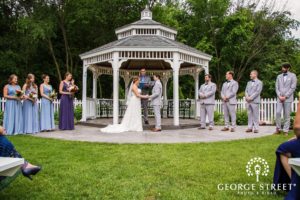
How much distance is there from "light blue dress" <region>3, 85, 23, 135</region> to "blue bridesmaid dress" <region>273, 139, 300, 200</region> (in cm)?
944

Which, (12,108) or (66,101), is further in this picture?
(66,101)

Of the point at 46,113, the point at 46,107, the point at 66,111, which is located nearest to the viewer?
the point at 46,107

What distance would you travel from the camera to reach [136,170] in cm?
593

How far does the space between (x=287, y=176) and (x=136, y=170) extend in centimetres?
258

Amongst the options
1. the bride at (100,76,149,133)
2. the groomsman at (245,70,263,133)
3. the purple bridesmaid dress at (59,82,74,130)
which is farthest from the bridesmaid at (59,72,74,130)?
the groomsman at (245,70,263,133)

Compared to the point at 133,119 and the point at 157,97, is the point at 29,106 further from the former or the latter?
the point at 157,97

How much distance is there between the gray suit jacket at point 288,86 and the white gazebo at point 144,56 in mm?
4097

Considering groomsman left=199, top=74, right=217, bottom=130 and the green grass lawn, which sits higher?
groomsman left=199, top=74, right=217, bottom=130

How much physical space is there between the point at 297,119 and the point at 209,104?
9180mm

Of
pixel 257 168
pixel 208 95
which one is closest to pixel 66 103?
pixel 208 95

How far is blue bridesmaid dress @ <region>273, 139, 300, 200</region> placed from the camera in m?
3.83

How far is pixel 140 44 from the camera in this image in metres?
13.8

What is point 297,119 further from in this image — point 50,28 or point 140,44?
point 50,28

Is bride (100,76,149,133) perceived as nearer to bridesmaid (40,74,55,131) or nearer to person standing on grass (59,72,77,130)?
person standing on grass (59,72,77,130)
